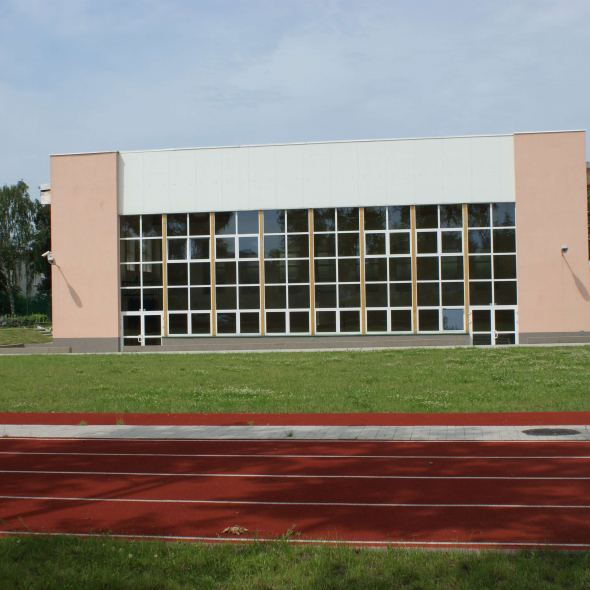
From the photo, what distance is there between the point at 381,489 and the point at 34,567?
3.89 m

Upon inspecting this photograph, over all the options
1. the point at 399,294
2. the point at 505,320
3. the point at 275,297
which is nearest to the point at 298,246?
the point at 275,297

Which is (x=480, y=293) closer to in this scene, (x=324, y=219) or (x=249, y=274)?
(x=324, y=219)

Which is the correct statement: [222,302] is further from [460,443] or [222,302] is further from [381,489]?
[381,489]

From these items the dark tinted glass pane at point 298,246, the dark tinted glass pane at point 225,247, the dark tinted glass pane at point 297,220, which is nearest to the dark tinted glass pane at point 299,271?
the dark tinted glass pane at point 298,246

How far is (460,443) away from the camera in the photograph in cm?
1035

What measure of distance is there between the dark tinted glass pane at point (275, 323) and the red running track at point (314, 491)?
2635 centimetres

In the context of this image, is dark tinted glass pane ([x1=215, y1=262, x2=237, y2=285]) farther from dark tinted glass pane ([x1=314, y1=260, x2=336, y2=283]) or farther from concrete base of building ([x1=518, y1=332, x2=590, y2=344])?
concrete base of building ([x1=518, y1=332, x2=590, y2=344])

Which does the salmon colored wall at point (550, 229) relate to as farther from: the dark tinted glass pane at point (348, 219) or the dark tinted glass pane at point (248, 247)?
the dark tinted glass pane at point (248, 247)

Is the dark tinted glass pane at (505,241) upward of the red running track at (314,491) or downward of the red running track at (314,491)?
upward

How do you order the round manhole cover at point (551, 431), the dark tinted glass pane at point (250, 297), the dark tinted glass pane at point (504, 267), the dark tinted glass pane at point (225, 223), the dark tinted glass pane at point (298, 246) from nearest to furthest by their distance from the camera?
the round manhole cover at point (551, 431) < the dark tinted glass pane at point (504, 267) < the dark tinted glass pane at point (298, 246) < the dark tinted glass pane at point (250, 297) < the dark tinted glass pane at point (225, 223)

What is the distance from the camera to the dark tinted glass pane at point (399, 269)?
36.3m

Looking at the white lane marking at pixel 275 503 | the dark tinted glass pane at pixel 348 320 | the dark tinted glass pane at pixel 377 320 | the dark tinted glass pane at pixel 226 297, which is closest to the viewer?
the white lane marking at pixel 275 503

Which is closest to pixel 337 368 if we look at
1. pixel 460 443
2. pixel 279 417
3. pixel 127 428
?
pixel 279 417

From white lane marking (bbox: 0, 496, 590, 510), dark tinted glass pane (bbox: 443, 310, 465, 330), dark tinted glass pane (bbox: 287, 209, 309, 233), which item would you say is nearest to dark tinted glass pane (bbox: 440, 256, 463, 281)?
dark tinted glass pane (bbox: 443, 310, 465, 330)
